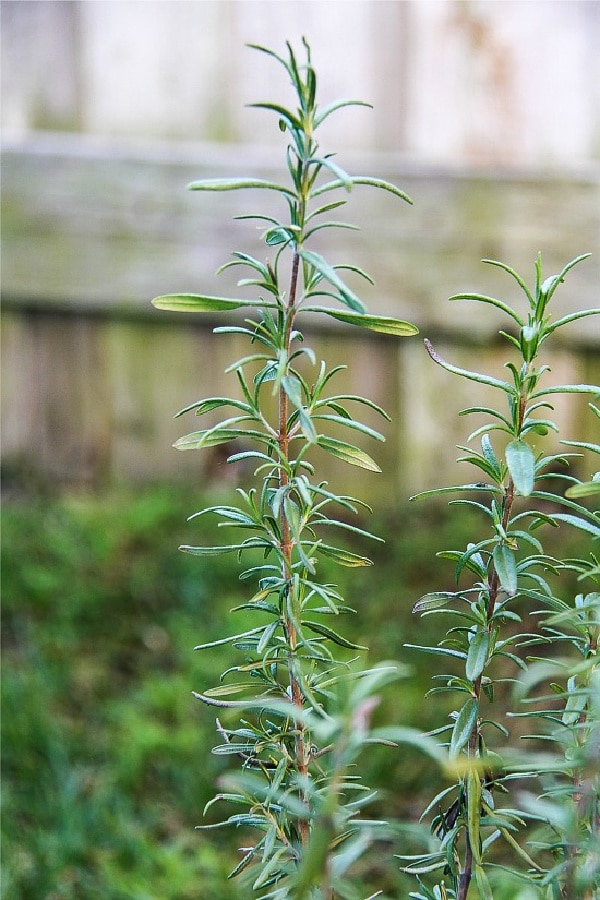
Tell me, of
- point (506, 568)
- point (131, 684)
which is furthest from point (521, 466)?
point (131, 684)

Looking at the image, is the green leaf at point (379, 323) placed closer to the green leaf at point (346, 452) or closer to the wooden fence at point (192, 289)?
the green leaf at point (346, 452)

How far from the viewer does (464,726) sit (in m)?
0.42

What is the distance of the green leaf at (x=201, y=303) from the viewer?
1.34 ft

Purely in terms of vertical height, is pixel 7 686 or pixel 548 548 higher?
pixel 548 548

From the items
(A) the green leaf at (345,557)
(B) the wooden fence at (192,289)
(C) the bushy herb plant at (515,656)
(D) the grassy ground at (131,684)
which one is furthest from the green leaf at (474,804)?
A: (B) the wooden fence at (192,289)

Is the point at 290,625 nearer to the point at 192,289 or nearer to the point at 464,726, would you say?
the point at 464,726

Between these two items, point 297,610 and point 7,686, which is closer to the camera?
point 297,610

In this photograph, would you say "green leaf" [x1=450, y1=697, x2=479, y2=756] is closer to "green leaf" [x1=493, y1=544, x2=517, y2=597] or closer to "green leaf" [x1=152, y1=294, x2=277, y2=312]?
"green leaf" [x1=493, y1=544, x2=517, y2=597]

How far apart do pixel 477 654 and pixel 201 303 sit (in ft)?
0.67

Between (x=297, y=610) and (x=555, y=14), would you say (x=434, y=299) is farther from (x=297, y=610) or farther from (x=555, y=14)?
(x=297, y=610)

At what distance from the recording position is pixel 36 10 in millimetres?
2143

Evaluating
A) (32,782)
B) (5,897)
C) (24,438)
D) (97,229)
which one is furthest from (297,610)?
(24,438)

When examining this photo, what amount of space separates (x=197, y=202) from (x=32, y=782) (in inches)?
48.9

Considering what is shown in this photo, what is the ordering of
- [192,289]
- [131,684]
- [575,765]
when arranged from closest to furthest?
[575,765] → [131,684] → [192,289]
